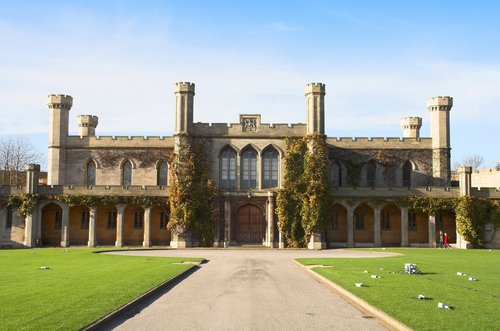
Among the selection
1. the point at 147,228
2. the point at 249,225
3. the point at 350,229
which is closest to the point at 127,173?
the point at 147,228

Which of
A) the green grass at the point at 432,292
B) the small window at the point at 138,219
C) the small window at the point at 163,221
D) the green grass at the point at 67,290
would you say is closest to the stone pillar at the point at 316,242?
the small window at the point at 163,221

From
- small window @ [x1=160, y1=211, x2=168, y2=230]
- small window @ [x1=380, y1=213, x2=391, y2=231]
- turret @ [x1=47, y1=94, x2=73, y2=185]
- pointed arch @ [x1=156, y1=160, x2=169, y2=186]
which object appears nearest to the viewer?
small window @ [x1=160, y1=211, x2=168, y2=230]

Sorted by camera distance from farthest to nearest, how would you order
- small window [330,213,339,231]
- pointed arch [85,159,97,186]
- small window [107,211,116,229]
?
pointed arch [85,159,97,186] → small window [330,213,339,231] → small window [107,211,116,229]

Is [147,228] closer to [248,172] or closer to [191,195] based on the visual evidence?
→ [191,195]

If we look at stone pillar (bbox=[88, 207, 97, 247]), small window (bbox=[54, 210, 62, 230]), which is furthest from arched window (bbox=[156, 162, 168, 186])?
small window (bbox=[54, 210, 62, 230])

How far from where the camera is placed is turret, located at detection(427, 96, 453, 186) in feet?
191

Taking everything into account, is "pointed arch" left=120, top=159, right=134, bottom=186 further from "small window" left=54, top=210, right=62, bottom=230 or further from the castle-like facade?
"small window" left=54, top=210, right=62, bottom=230

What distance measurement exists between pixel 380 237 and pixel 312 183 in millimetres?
8000

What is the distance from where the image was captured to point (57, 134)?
57562 mm

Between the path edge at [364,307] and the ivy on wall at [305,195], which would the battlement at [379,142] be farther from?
the path edge at [364,307]

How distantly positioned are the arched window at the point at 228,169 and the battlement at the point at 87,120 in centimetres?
2160

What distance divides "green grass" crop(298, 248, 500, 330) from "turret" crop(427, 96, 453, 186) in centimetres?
2900

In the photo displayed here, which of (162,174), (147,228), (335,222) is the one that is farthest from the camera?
(162,174)

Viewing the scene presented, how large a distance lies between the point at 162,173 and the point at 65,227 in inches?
408
